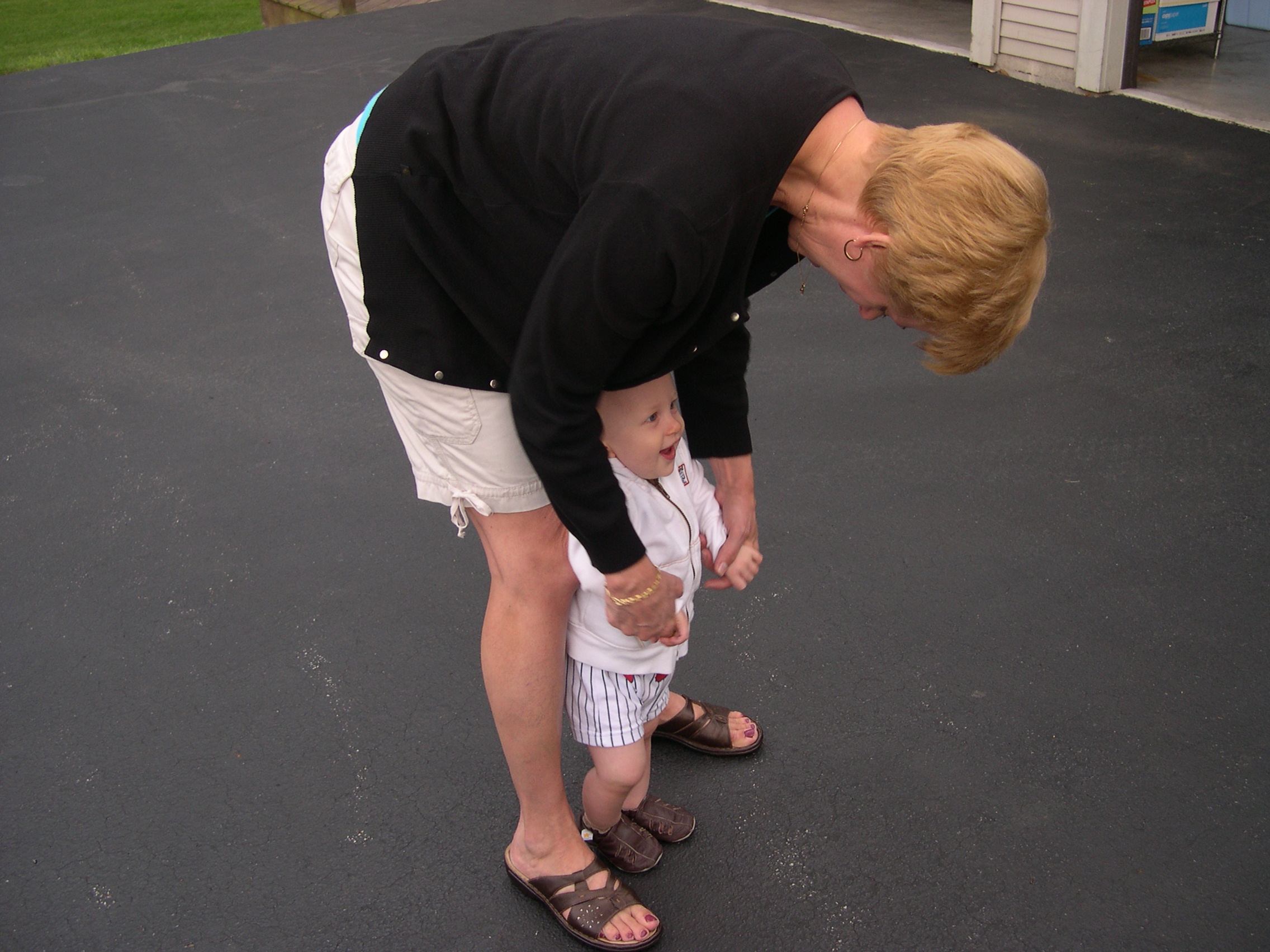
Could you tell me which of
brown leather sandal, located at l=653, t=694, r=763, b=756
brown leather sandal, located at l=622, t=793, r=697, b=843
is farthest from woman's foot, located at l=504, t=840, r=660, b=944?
brown leather sandal, located at l=653, t=694, r=763, b=756

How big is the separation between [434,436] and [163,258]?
3.70 meters

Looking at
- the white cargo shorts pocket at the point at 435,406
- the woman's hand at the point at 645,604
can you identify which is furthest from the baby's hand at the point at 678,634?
the white cargo shorts pocket at the point at 435,406

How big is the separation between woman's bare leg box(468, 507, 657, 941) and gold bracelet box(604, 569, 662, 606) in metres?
0.18

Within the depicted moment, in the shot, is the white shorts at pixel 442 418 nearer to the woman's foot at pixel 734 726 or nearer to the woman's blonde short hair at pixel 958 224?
the woman's blonde short hair at pixel 958 224

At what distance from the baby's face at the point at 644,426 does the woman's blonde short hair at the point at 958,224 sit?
396 mm

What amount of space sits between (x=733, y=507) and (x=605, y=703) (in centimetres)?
38

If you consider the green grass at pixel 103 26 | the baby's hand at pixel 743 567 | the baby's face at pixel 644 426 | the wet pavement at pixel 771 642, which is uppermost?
the baby's face at pixel 644 426

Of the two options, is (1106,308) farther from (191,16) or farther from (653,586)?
(191,16)

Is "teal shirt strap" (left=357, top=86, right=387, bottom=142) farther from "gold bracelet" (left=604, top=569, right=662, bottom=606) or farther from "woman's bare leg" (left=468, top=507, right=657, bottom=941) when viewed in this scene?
"gold bracelet" (left=604, top=569, right=662, bottom=606)

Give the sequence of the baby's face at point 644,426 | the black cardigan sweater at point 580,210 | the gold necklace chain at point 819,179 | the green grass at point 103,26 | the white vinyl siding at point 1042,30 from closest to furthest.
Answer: the black cardigan sweater at point 580,210 → the gold necklace chain at point 819,179 → the baby's face at point 644,426 → the white vinyl siding at point 1042,30 → the green grass at point 103,26

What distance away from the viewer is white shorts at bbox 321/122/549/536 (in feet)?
4.53

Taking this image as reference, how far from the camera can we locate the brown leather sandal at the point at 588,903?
1.70m

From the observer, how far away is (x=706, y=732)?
6.66 ft

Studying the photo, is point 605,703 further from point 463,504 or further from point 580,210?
point 580,210
